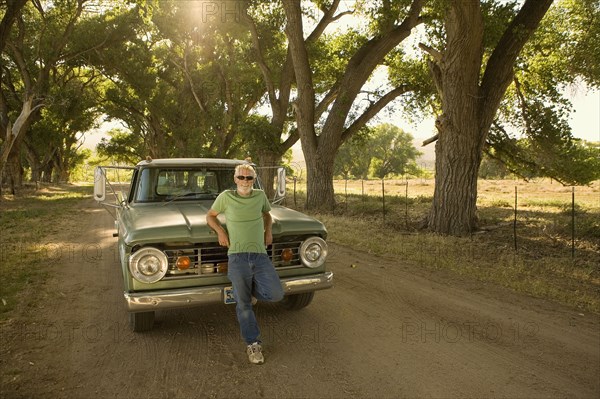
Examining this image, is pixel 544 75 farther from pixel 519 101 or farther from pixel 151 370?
pixel 151 370

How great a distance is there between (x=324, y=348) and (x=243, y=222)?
1.49 m

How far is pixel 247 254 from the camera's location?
400 cm

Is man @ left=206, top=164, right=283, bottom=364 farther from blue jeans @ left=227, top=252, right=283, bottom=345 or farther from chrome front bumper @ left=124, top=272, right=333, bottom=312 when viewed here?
chrome front bumper @ left=124, top=272, right=333, bottom=312

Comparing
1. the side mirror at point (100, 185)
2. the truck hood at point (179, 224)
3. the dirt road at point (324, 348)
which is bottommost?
the dirt road at point (324, 348)

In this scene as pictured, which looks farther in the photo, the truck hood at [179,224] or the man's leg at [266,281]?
the truck hood at [179,224]

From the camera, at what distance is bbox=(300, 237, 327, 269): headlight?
4.63 metres

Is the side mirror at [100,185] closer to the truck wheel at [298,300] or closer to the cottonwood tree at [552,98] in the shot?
the truck wheel at [298,300]

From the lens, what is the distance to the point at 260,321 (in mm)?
5000

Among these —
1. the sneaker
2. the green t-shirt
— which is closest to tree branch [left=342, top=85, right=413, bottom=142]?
the green t-shirt

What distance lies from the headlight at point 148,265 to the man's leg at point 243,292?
65 centimetres

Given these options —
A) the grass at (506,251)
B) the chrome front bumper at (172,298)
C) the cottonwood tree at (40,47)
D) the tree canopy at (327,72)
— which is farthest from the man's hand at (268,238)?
the cottonwood tree at (40,47)

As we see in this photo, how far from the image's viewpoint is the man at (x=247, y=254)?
12.9 ft

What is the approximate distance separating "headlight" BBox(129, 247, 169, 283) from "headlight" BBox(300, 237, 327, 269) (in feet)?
4.60

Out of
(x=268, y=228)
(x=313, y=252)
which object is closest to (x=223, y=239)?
(x=268, y=228)
